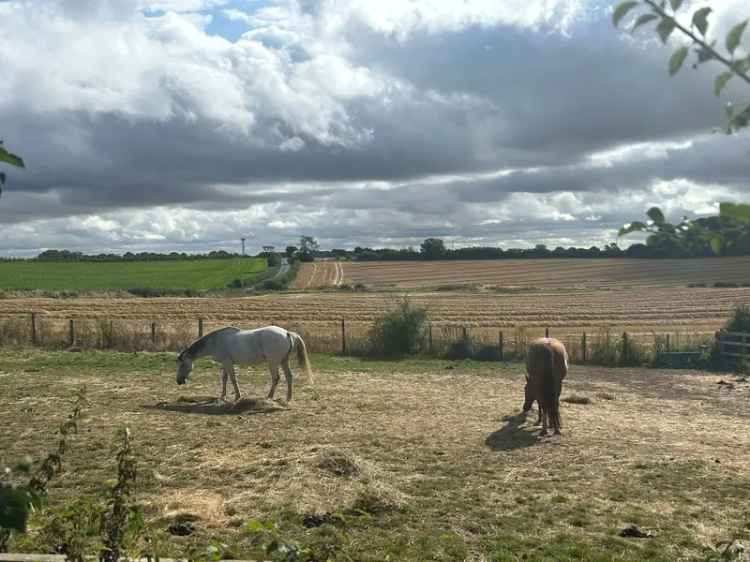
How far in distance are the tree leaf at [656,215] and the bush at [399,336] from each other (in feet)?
62.9

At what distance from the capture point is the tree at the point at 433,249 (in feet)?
280

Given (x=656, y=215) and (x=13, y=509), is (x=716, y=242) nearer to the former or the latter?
(x=656, y=215)

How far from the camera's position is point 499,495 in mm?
6805

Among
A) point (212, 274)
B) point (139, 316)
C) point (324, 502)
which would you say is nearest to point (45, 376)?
point (324, 502)

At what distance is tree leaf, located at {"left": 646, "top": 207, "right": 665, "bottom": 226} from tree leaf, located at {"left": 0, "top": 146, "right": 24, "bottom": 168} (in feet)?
4.83

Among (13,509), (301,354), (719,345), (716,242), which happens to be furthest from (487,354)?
(716,242)

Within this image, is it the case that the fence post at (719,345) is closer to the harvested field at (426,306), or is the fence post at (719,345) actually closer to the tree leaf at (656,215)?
the harvested field at (426,306)

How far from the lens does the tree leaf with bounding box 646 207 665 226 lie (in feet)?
4.26

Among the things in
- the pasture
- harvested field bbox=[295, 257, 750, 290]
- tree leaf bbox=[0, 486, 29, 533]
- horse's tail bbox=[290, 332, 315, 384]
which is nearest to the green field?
harvested field bbox=[295, 257, 750, 290]

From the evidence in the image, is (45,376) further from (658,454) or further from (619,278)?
(619,278)

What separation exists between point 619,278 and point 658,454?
184ft

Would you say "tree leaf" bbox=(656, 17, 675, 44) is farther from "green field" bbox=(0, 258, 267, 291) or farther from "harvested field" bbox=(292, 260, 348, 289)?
"harvested field" bbox=(292, 260, 348, 289)

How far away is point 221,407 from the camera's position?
11398mm

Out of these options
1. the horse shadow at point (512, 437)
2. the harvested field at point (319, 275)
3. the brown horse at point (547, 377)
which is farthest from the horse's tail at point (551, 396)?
the harvested field at point (319, 275)
